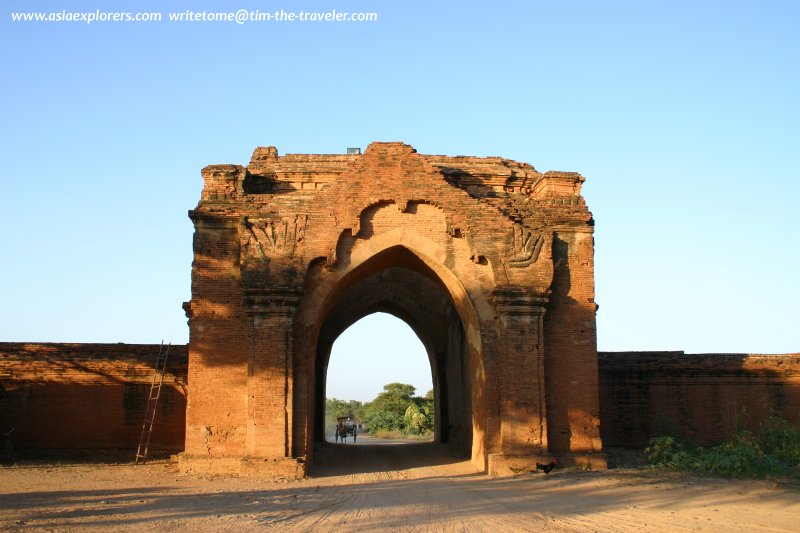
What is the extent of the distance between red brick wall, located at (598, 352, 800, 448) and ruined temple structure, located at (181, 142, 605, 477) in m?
2.89

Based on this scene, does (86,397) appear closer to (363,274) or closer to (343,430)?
(363,274)

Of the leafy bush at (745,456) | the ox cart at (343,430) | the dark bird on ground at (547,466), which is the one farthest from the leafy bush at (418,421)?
the dark bird on ground at (547,466)

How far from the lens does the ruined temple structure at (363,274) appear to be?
46.1 ft

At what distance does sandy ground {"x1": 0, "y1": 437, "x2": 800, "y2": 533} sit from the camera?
863 centimetres

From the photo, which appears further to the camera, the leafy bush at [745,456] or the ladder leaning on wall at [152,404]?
the ladder leaning on wall at [152,404]

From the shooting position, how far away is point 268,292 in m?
14.1

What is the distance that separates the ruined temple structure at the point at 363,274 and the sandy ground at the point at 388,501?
856 millimetres

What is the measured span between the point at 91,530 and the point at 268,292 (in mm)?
6427

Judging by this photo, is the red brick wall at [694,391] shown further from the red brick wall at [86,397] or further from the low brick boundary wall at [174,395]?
the red brick wall at [86,397]

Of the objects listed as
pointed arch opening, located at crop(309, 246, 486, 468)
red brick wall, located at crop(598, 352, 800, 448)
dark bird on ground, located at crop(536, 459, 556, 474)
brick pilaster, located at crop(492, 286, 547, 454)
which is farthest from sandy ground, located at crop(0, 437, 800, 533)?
pointed arch opening, located at crop(309, 246, 486, 468)

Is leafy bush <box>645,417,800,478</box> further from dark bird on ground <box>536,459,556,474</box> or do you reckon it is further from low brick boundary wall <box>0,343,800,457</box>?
dark bird on ground <box>536,459,556,474</box>

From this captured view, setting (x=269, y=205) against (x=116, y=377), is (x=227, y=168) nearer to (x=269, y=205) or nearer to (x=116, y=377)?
(x=269, y=205)

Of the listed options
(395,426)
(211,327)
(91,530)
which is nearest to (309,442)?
(211,327)

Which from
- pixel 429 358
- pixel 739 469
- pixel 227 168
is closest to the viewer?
pixel 739 469
